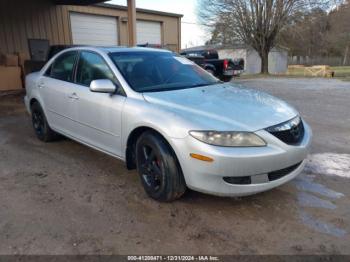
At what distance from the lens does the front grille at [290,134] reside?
9.40 ft

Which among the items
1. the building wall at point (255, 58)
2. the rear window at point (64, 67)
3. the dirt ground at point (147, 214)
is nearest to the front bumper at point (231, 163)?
the dirt ground at point (147, 214)

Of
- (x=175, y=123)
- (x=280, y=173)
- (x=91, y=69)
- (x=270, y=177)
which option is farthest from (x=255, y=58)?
(x=175, y=123)

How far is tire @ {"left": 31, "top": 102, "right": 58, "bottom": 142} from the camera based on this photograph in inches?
199

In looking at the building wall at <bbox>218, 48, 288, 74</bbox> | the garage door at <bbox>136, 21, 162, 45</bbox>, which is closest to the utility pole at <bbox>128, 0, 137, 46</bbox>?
the garage door at <bbox>136, 21, 162, 45</bbox>

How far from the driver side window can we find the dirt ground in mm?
1135

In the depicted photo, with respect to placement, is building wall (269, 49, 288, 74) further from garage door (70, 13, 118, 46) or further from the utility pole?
the utility pole

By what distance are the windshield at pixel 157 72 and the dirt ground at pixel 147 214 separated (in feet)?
3.82

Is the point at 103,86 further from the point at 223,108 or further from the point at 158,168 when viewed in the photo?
the point at 223,108

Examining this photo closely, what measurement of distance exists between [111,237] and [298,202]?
1.86 metres

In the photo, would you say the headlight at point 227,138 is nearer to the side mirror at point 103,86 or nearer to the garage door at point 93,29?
the side mirror at point 103,86

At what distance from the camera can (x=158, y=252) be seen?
8.02 feet

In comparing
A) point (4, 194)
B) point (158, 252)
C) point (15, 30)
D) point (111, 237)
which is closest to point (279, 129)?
point (158, 252)

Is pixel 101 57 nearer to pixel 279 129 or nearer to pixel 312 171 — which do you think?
pixel 279 129

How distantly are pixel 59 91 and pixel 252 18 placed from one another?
843 inches
